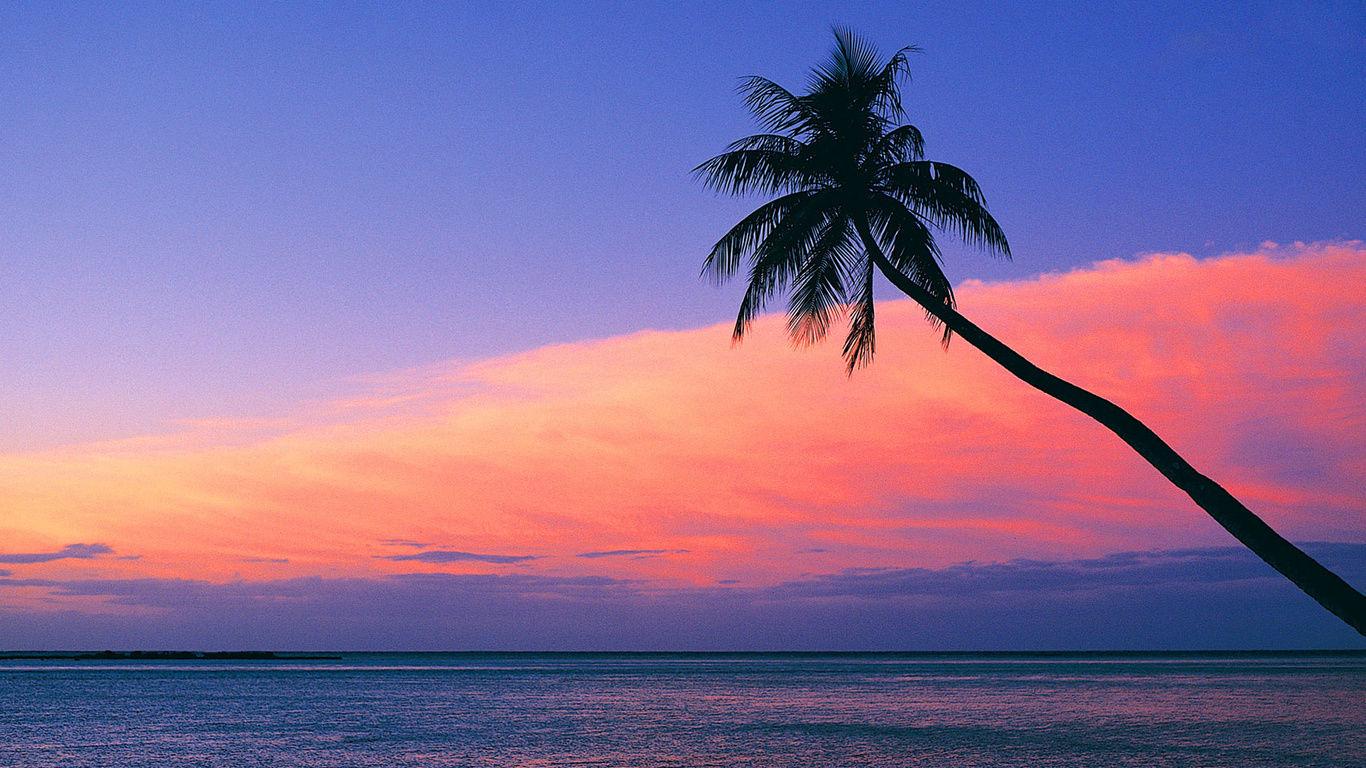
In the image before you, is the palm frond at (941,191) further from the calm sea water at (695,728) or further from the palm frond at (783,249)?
the calm sea water at (695,728)

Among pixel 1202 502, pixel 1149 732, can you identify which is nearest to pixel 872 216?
pixel 1202 502

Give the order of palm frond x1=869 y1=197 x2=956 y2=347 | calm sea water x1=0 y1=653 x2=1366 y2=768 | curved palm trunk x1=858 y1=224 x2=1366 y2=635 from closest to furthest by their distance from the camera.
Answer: curved palm trunk x1=858 y1=224 x2=1366 y2=635 → palm frond x1=869 y1=197 x2=956 y2=347 → calm sea water x1=0 y1=653 x2=1366 y2=768

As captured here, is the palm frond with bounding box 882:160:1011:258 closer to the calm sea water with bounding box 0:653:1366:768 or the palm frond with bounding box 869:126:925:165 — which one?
the palm frond with bounding box 869:126:925:165

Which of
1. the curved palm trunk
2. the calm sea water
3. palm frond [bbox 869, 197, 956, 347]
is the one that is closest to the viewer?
the curved palm trunk

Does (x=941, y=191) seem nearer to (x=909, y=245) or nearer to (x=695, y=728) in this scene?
(x=909, y=245)

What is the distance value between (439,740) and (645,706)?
14.4m

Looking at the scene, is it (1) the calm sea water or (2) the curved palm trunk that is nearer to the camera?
(2) the curved palm trunk

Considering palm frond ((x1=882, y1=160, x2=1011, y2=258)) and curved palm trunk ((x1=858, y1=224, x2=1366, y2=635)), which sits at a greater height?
palm frond ((x1=882, y1=160, x2=1011, y2=258))

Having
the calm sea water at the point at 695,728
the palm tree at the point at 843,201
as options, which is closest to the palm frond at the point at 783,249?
the palm tree at the point at 843,201

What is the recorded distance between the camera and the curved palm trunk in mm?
9711

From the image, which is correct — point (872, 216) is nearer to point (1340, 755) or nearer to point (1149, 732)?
point (1340, 755)

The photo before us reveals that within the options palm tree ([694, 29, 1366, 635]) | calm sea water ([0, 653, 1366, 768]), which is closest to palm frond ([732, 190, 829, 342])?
palm tree ([694, 29, 1366, 635])

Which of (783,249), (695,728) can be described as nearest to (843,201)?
(783,249)

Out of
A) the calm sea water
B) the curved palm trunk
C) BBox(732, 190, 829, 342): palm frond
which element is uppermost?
BBox(732, 190, 829, 342): palm frond
